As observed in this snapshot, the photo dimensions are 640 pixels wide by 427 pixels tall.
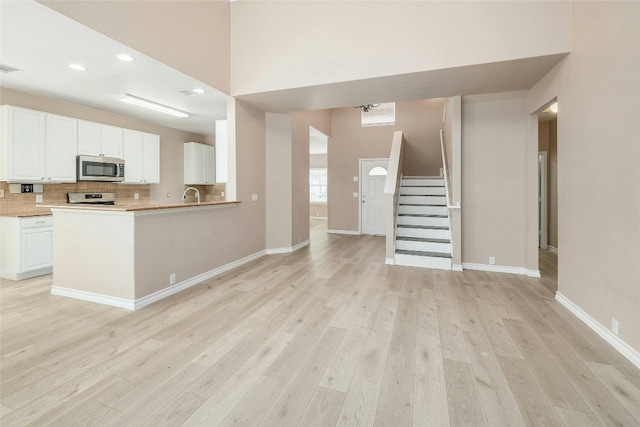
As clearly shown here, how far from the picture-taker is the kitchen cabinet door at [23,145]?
386cm

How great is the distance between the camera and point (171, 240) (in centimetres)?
339

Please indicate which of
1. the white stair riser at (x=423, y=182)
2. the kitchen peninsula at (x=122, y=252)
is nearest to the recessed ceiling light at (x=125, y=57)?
the kitchen peninsula at (x=122, y=252)

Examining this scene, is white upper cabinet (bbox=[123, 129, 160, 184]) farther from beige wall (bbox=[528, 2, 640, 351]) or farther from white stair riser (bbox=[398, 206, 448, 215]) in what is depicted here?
beige wall (bbox=[528, 2, 640, 351])

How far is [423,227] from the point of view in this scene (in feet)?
17.2

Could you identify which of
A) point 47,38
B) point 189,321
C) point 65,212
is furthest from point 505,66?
point 65,212

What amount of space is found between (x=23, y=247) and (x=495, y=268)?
262 inches

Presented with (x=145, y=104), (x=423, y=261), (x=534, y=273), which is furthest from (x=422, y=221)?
(x=145, y=104)

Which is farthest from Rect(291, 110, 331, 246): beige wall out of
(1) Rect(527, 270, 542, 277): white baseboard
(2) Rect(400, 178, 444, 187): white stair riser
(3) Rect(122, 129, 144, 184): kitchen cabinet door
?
(1) Rect(527, 270, 542, 277): white baseboard

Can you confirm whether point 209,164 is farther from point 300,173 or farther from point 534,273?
point 534,273

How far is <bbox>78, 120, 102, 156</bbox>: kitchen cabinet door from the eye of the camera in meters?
4.66

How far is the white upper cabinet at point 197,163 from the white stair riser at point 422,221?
470cm

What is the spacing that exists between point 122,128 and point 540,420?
6.65 metres

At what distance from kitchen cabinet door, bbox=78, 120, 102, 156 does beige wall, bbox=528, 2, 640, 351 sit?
21.5 feet

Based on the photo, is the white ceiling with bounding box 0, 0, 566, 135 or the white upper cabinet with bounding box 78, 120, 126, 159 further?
the white upper cabinet with bounding box 78, 120, 126, 159
